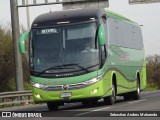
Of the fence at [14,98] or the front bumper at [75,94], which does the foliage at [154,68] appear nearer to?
the fence at [14,98]

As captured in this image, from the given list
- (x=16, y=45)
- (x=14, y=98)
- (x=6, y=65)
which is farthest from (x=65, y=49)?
(x=6, y=65)

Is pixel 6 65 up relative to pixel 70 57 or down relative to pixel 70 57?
down

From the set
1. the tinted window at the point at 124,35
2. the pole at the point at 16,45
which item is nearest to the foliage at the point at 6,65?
the pole at the point at 16,45

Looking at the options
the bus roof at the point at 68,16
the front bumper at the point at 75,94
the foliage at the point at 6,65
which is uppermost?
the bus roof at the point at 68,16

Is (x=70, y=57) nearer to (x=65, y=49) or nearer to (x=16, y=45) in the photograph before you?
(x=65, y=49)

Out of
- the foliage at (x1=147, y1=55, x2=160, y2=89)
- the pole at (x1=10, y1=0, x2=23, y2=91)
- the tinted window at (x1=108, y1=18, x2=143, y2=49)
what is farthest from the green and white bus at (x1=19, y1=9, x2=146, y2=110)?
the foliage at (x1=147, y1=55, x2=160, y2=89)

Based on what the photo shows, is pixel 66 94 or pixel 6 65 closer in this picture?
pixel 66 94

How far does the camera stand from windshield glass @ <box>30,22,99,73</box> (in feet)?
65.4

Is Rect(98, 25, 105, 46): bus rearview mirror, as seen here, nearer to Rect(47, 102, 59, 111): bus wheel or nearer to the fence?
Rect(47, 102, 59, 111): bus wheel

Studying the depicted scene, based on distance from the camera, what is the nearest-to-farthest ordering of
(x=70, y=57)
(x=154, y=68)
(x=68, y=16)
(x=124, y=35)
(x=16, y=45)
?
(x=70, y=57) < (x=68, y=16) < (x=124, y=35) < (x=16, y=45) < (x=154, y=68)

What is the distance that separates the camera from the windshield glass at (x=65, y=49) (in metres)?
19.9

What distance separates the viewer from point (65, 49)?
65.7ft

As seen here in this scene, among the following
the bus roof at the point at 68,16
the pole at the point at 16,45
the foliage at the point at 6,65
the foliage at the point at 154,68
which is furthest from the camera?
the foliage at the point at 154,68

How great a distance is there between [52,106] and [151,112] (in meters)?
5.94
